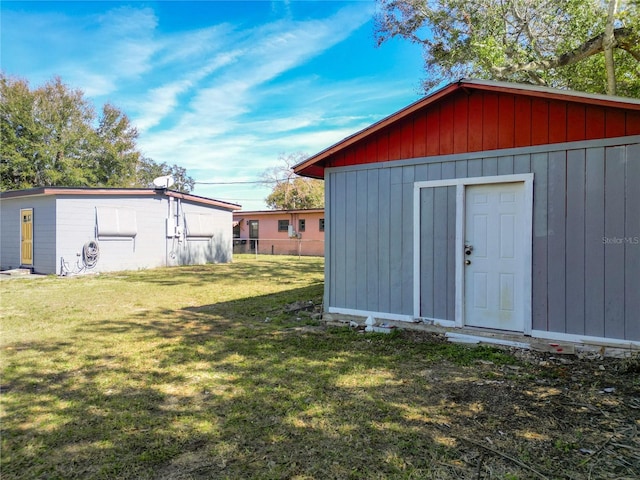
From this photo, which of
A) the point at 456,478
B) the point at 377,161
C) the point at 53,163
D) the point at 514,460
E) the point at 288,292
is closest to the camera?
the point at 456,478

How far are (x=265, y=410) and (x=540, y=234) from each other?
3.57 meters

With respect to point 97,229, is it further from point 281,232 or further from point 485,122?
point 485,122

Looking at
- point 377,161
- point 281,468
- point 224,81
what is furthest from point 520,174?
point 224,81

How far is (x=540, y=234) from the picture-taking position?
174 inches

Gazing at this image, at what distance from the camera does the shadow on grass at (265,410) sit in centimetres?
220

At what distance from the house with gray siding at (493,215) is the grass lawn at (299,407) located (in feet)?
1.87

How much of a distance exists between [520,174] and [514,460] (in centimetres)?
329

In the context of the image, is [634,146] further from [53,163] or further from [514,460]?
[53,163]

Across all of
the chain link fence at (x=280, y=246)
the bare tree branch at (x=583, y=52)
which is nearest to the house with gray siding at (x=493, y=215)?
the bare tree branch at (x=583, y=52)

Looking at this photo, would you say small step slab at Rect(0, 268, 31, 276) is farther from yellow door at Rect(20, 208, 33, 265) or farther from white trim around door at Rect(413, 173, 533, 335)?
white trim around door at Rect(413, 173, 533, 335)

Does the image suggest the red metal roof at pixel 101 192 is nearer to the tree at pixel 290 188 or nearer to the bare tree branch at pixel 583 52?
the bare tree branch at pixel 583 52

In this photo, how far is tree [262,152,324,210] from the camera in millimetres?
33219

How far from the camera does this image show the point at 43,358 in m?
4.06

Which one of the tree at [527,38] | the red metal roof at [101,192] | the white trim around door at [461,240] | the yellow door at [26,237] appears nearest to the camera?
the white trim around door at [461,240]
